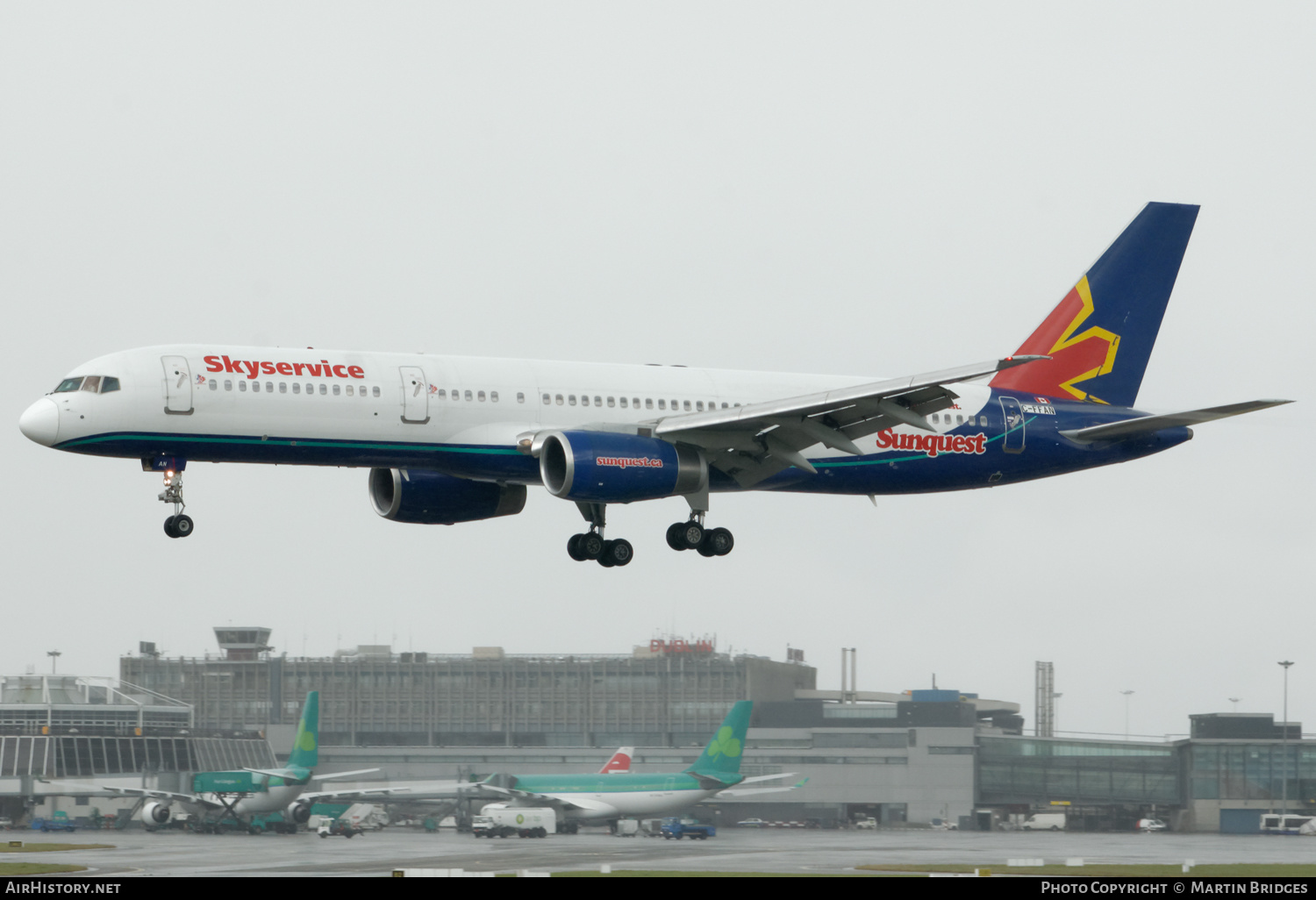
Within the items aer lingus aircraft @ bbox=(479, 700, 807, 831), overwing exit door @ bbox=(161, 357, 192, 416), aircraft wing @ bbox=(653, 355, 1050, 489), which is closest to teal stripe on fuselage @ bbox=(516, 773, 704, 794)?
aer lingus aircraft @ bbox=(479, 700, 807, 831)

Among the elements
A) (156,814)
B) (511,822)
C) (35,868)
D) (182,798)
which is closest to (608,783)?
(511,822)

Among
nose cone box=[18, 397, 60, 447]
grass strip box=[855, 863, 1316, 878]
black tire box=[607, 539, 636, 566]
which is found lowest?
grass strip box=[855, 863, 1316, 878]

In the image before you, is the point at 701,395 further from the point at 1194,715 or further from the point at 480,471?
the point at 1194,715

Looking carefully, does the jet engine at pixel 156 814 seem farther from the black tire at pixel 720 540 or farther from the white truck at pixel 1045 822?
the white truck at pixel 1045 822

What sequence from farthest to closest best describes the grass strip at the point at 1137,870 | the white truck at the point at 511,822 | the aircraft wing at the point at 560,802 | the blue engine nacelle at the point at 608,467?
the aircraft wing at the point at 560,802 < the white truck at the point at 511,822 < the grass strip at the point at 1137,870 < the blue engine nacelle at the point at 608,467

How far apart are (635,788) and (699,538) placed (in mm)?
45183

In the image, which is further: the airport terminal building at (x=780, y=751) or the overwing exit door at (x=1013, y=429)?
the airport terminal building at (x=780, y=751)

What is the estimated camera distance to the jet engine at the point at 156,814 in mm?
87562

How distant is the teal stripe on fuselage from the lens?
91688 millimetres

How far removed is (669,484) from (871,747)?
2932 inches

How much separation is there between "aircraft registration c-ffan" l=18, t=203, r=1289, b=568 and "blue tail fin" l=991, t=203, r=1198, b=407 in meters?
0.08

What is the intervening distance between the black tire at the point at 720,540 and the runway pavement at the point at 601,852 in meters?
13.2

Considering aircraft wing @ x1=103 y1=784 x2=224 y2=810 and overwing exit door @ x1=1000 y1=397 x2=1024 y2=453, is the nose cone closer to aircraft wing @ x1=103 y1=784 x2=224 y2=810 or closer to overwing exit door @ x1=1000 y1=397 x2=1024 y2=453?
overwing exit door @ x1=1000 y1=397 x2=1024 y2=453

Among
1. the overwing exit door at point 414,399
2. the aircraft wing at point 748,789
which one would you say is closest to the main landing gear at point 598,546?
the overwing exit door at point 414,399
